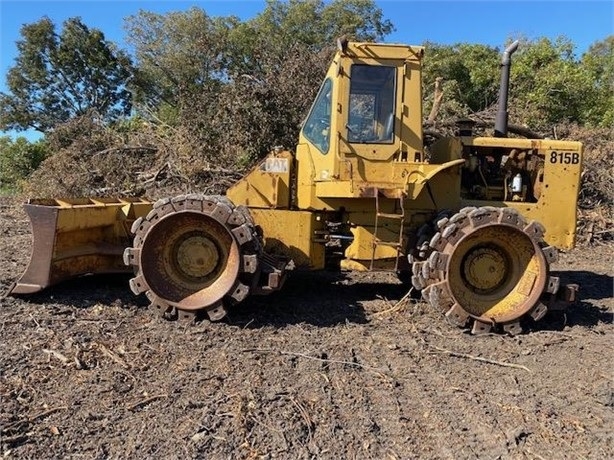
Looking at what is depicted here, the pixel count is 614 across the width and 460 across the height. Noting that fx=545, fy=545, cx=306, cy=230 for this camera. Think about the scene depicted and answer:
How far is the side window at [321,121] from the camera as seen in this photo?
5.57m

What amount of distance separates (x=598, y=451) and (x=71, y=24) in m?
27.9

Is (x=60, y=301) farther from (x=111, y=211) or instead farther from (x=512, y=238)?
(x=512, y=238)

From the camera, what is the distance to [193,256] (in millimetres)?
5184

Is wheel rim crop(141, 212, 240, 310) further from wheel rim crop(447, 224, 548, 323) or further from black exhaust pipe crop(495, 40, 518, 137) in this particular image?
black exhaust pipe crop(495, 40, 518, 137)

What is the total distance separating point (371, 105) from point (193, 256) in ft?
7.58

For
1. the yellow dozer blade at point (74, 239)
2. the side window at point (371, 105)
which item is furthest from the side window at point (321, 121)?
the yellow dozer blade at point (74, 239)

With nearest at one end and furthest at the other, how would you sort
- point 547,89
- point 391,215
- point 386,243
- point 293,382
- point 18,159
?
point 293,382
point 391,215
point 386,243
point 547,89
point 18,159

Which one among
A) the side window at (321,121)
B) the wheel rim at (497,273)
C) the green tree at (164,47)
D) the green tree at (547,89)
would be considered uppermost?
the green tree at (164,47)

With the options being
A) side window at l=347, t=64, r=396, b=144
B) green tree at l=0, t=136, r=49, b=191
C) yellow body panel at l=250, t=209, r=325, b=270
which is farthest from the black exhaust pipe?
green tree at l=0, t=136, r=49, b=191

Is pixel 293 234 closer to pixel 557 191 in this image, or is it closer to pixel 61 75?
pixel 557 191

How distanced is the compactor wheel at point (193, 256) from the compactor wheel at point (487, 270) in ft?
5.61

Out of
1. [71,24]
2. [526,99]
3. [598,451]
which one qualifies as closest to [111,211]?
[598,451]

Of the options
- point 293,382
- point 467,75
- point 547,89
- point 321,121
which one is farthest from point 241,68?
point 293,382

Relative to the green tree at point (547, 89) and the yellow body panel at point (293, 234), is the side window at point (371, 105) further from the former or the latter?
the green tree at point (547, 89)
